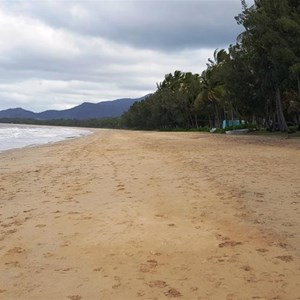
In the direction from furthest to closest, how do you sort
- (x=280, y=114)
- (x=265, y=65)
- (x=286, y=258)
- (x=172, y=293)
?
(x=280, y=114)
(x=265, y=65)
(x=286, y=258)
(x=172, y=293)

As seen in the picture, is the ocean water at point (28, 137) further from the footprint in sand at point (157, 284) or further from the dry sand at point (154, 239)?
the footprint in sand at point (157, 284)

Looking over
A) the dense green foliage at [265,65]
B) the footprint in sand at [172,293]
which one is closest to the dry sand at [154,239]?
the footprint in sand at [172,293]

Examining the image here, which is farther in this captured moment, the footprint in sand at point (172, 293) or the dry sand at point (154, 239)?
the dry sand at point (154, 239)

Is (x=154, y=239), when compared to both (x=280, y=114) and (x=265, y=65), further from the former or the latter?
(x=280, y=114)

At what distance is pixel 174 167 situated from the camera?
39.6 feet

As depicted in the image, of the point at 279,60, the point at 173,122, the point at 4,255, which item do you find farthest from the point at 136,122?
the point at 4,255

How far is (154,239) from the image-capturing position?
506 cm

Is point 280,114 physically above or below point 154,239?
above

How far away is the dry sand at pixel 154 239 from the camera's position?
371cm

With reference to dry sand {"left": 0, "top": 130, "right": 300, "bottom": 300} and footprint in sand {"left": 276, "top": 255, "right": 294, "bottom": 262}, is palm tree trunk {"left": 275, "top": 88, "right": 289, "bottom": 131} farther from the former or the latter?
footprint in sand {"left": 276, "top": 255, "right": 294, "bottom": 262}

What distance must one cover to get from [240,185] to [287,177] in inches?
57.5

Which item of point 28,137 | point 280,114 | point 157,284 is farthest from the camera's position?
point 28,137

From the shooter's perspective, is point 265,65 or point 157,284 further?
point 265,65

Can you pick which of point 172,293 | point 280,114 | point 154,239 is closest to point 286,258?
point 172,293
